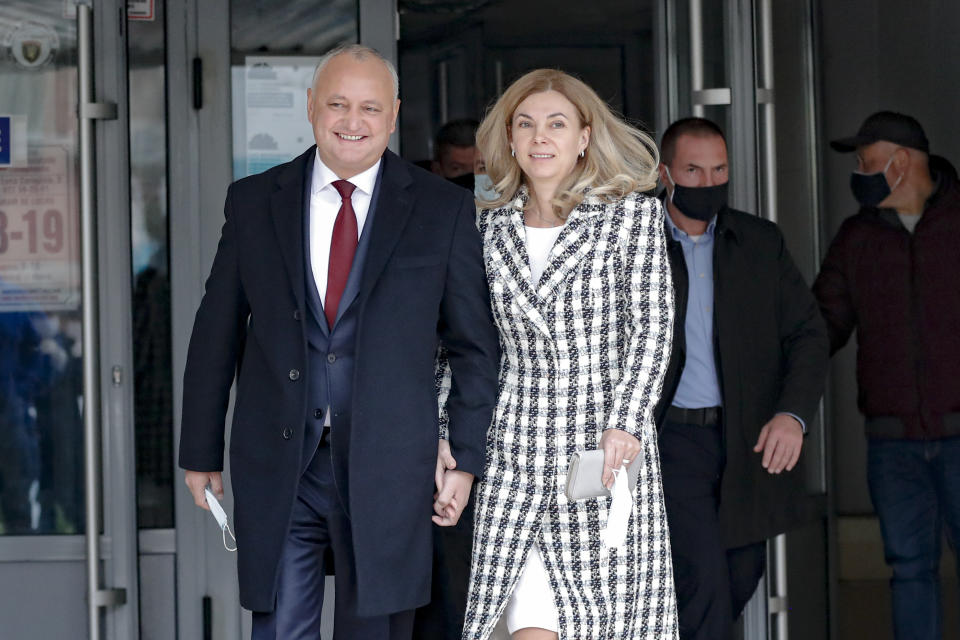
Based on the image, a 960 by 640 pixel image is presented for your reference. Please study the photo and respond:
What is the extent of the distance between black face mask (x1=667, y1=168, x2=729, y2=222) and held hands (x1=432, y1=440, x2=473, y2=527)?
4.58 ft

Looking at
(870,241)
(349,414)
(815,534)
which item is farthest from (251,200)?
(815,534)

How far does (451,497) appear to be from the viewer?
9.90 feet

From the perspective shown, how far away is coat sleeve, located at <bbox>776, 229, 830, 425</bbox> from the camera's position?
13.2 ft

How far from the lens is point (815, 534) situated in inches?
193

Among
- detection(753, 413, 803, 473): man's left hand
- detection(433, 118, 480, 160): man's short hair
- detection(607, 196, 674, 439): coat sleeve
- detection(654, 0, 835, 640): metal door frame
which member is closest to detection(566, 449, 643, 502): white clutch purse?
detection(607, 196, 674, 439): coat sleeve

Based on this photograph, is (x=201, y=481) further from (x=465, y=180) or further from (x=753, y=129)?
(x=753, y=129)

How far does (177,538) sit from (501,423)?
1.99 metres

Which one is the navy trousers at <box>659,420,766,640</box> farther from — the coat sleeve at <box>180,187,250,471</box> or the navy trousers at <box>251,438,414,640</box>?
the coat sleeve at <box>180,187,250,471</box>

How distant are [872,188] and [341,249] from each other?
2.25 metres

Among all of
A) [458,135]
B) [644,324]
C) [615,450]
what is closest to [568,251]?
[644,324]

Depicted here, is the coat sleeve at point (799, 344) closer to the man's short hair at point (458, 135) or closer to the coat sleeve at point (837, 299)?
the coat sleeve at point (837, 299)

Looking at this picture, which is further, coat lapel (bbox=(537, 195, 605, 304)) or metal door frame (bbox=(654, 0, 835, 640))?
metal door frame (bbox=(654, 0, 835, 640))

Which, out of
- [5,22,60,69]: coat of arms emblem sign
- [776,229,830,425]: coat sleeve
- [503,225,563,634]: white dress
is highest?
[5,22,60,69]: coat of arms emblem sign

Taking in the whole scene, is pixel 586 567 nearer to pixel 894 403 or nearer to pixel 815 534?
pixel 894 403
